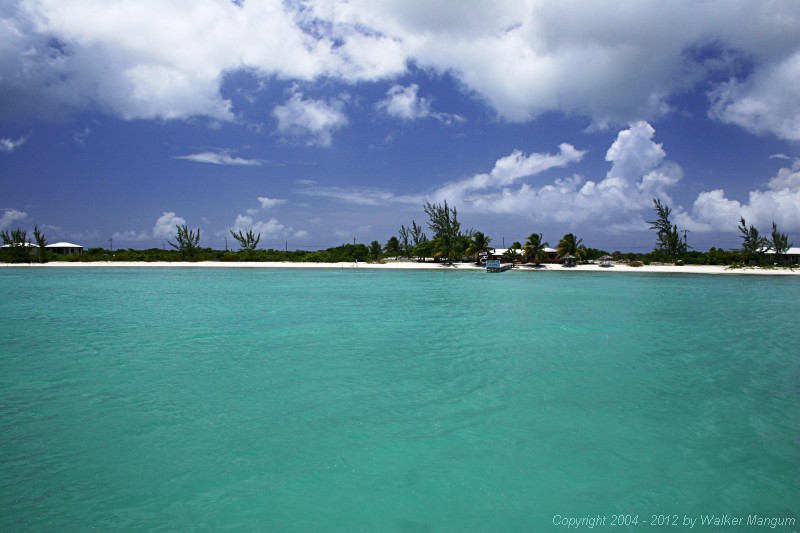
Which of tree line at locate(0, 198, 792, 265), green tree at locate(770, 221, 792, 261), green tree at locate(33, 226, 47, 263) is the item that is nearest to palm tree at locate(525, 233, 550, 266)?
tree line at locate(0, 198, 792, 265)

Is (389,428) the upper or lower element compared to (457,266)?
lower

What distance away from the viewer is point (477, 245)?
7038cm

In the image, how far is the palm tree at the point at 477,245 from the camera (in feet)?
227

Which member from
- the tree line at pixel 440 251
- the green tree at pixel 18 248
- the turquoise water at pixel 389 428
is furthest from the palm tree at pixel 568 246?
the green tree at pixel 18 248

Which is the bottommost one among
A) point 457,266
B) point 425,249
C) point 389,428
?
point 389,428

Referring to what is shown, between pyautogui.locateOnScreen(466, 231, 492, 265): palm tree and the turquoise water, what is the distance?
5447 cm

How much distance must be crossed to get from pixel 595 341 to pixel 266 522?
1158cm

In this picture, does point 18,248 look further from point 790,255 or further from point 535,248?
point 790,255

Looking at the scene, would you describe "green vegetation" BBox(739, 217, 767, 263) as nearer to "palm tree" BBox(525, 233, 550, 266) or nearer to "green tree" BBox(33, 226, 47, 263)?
"palm tree" BBox(525, 233, 550, 266)

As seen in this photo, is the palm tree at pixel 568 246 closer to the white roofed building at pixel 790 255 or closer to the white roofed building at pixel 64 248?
the white roofed building at pixel 790 255

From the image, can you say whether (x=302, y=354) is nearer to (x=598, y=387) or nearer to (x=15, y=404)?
(x=15, y=404)

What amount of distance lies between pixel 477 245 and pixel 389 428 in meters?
64.9

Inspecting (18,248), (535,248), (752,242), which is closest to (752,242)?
(752,242)

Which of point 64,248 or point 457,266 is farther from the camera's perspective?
point 64,248
